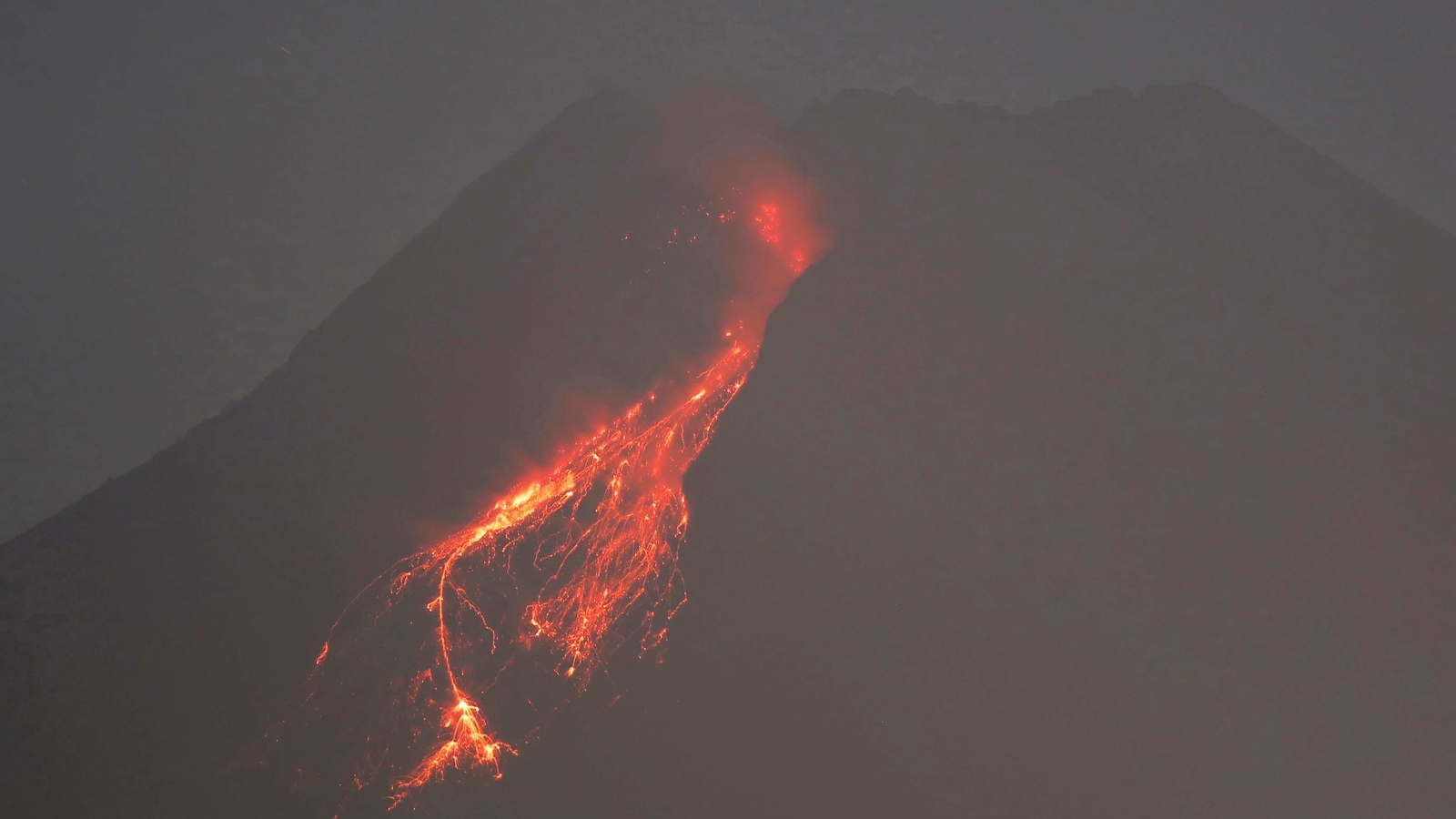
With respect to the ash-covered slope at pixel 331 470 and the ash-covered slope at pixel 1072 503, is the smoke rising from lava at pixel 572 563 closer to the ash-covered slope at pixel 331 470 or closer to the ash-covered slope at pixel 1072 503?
the ash-covered slope at pixel 331 470

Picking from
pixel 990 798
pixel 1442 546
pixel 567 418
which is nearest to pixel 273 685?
pixel 567 418

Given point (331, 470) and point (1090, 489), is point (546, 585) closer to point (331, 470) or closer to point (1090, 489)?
point (331, 470)

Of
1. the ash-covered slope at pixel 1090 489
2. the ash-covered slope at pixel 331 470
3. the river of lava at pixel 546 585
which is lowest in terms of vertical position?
the ash-covered slope at pixel 1090 489

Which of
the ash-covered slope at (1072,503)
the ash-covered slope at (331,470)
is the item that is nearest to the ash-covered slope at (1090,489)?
the ash-covered slope at (1072,503)

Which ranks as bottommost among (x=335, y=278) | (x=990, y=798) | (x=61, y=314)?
(x=990, y=798)

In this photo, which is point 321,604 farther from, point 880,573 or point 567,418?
point 880,573

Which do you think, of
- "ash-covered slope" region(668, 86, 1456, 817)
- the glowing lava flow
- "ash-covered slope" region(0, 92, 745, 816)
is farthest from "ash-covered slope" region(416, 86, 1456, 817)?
"ash-covered slope" region(0, 92, 745, 816)
